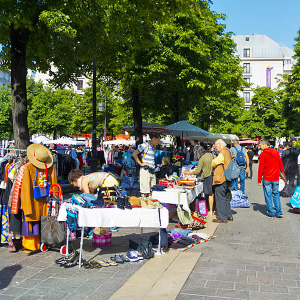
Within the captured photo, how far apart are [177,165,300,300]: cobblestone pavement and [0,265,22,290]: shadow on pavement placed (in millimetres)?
2136

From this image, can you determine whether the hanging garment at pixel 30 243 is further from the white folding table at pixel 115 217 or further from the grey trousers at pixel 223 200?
the grey trousers at pixel 223 200

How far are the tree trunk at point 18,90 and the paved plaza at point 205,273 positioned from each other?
9.82 feet

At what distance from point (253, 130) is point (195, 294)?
180ft

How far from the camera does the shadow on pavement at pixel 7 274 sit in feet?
15.5

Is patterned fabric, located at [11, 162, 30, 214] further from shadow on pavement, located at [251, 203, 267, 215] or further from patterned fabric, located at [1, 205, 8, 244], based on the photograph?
shadow on pavement, located at [251, 203, 267, 215]

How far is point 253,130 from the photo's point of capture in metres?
56.9

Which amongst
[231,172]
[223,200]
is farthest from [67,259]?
[231,172]

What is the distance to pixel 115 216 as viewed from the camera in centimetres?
553

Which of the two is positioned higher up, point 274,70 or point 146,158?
point 274,70

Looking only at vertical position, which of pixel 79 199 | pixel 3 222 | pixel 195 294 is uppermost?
pixel 79 199

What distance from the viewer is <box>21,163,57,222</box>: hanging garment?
5.87 meters

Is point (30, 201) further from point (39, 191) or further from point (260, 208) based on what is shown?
point (260, 208)

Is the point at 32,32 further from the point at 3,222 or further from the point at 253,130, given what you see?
the point at 253,130

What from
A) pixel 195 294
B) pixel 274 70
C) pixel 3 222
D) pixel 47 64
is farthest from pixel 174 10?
pixel 274 70
